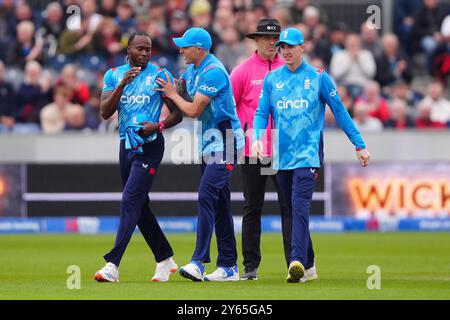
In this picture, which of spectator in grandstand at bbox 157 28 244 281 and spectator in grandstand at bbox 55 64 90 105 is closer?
spectator in grandstand at bbox 157 28 244 281

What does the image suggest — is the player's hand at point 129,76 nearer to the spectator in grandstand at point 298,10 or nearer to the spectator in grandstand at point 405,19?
the spectator in grandstand at point 298,10

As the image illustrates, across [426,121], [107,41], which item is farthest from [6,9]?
[426,121]

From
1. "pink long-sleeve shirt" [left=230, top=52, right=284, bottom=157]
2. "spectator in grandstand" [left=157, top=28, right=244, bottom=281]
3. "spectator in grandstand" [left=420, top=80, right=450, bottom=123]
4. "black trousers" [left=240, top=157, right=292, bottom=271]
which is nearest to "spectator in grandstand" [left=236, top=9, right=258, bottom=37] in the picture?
"spectator in grandstand" [left=420, top=80, right=450, bottom=123]

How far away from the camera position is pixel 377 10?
80.7 ft

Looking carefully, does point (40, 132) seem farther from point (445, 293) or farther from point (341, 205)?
point (445, 293)

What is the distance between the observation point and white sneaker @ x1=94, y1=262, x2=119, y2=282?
12180 mm

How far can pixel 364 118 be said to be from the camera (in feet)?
76.5

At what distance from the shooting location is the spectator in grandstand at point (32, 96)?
23.4m

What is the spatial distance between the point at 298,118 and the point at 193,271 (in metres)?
1.86

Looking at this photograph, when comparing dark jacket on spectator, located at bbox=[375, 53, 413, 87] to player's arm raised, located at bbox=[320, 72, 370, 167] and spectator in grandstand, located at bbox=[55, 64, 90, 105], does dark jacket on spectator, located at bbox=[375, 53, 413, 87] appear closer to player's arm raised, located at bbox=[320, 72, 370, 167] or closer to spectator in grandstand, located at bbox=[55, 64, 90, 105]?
spectator in grandstand, located at bbox=[55, 64, 90, 105]

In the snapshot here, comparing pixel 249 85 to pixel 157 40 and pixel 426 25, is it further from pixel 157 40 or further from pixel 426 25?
pixel 426 25

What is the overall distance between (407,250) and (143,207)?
6072 millimetres

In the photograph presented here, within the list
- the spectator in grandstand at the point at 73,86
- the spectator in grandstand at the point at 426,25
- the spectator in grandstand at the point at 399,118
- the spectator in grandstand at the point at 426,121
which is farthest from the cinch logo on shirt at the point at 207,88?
the spectator in grandstand at the point at 426,25

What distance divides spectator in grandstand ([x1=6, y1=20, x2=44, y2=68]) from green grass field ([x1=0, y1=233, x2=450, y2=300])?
472 cm
